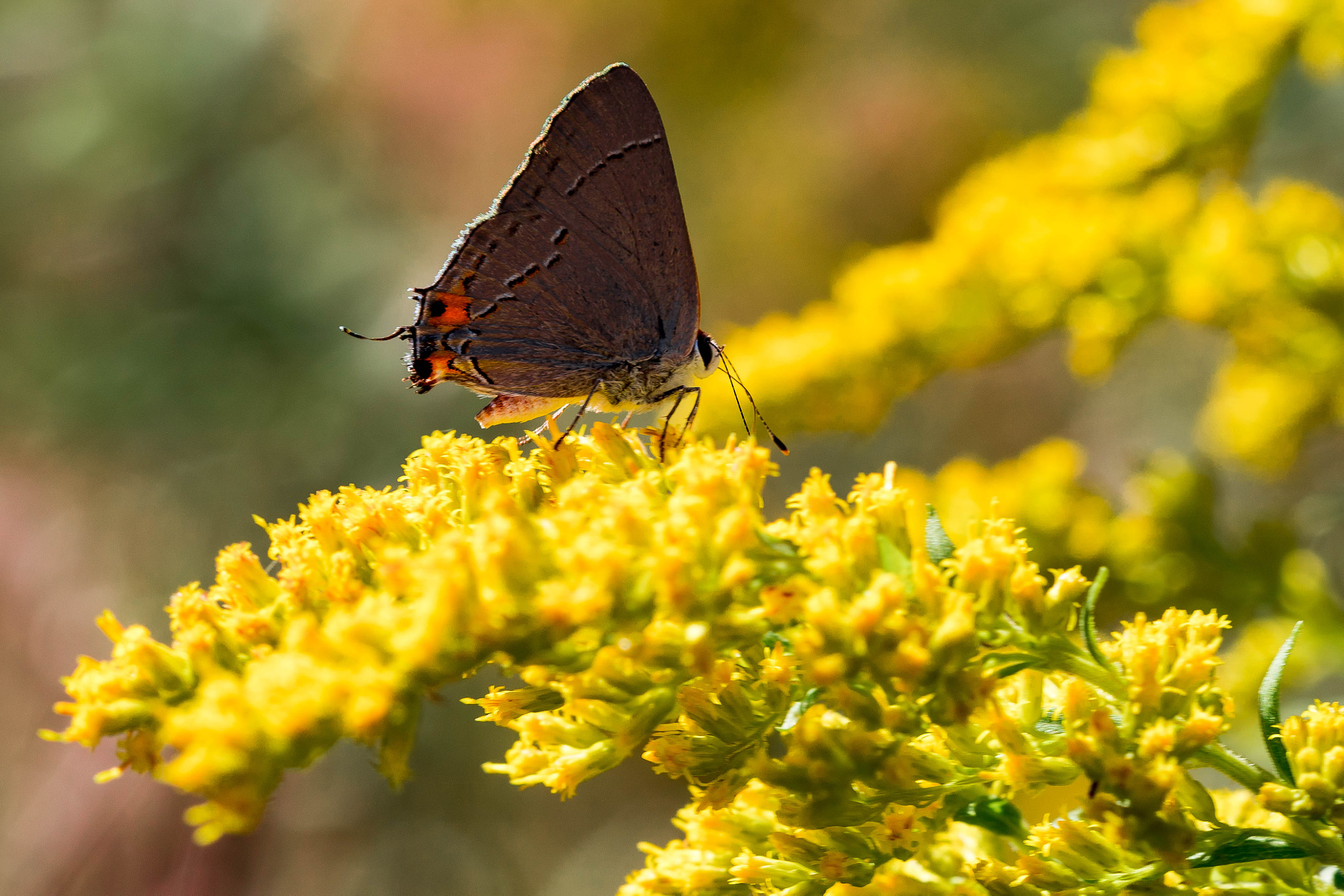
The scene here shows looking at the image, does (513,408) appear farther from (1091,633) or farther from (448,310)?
(1091,633)

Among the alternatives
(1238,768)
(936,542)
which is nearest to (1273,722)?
(1238,768)

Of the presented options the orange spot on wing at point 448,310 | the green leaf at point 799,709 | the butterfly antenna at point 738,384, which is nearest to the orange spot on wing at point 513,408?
the orange spot on wing at point 448,310

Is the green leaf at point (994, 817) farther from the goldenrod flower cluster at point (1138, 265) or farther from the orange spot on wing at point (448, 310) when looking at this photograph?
the goldenrod flower cluster at point (1138, 265)

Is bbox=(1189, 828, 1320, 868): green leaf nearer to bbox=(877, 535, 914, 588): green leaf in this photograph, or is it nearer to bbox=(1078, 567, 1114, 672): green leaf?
bbox=(1078, 567, 1114, 672): green leaf

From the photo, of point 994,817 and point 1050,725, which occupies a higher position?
point 1050,725

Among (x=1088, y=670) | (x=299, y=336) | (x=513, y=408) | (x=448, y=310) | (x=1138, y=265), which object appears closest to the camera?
(x=1088, y=670)

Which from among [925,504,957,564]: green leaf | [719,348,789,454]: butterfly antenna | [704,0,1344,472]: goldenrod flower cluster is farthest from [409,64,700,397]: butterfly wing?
[925,504,957,564]: green leaf
